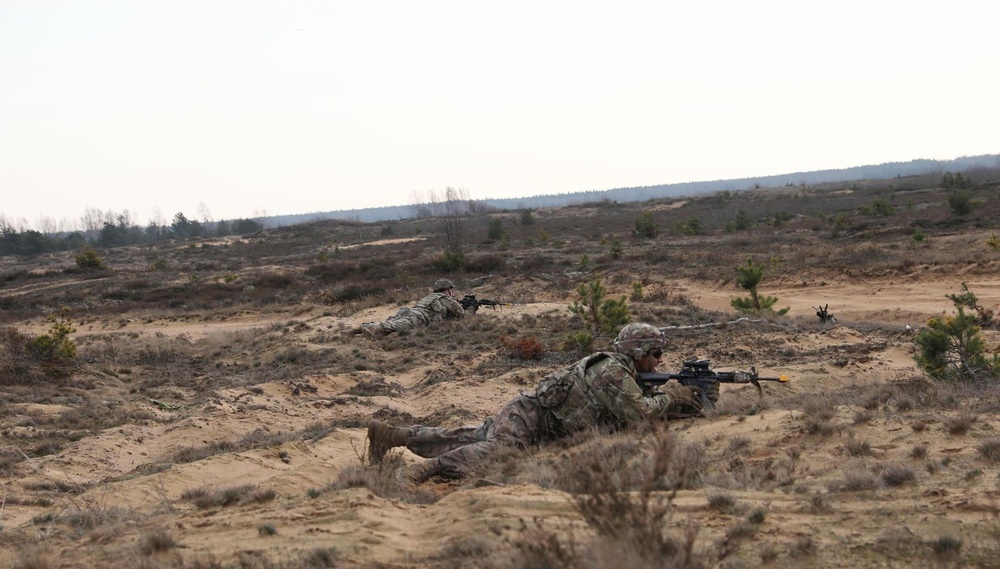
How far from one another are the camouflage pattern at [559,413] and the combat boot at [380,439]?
0.17 metres

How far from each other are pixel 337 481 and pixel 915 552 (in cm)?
365

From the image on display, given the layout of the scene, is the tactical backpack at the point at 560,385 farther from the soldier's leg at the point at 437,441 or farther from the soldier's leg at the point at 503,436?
the soldier's leg at the point at 437,441

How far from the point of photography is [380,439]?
20.6ft

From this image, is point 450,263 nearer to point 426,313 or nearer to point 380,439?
point 426,313

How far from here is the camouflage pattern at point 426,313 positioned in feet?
55.2

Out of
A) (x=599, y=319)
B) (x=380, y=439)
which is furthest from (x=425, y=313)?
(x=380, y=439)

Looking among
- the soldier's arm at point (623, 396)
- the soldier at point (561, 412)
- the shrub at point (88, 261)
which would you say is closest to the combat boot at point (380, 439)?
the soldier at point (561, 412)

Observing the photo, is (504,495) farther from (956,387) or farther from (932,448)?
(956,387)

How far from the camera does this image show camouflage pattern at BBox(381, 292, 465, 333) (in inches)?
663

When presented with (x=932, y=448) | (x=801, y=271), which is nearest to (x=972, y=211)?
(x=801, y=271)

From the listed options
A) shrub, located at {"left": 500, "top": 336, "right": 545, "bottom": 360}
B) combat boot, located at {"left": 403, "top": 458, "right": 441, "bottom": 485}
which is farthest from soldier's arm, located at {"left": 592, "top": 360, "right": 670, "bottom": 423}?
shrub, located at {"left": 500, "top": 336, "right": 545, "bottom": 360}

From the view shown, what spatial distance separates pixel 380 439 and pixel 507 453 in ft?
3.73

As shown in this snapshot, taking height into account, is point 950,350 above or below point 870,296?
above

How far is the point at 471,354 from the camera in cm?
1419
